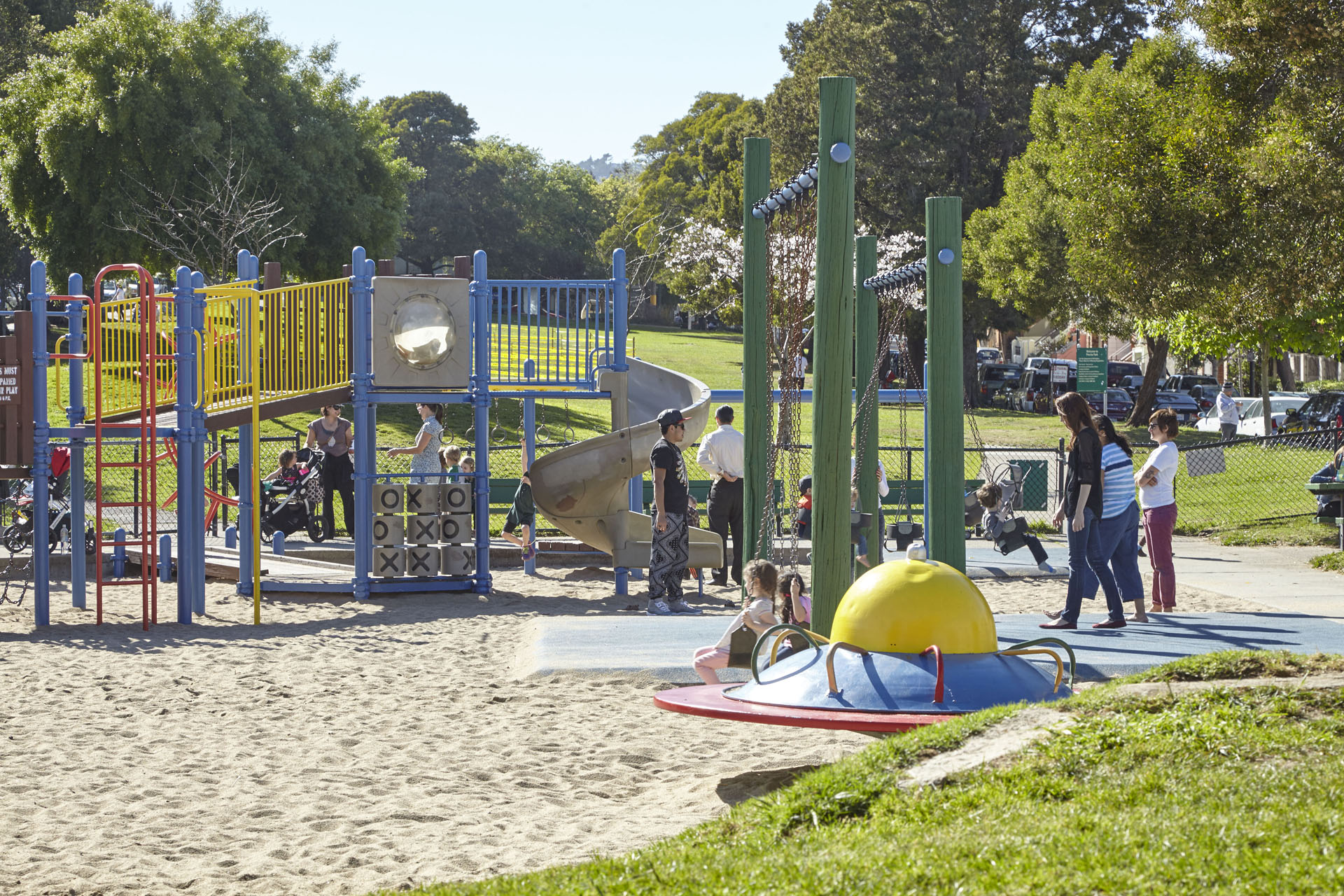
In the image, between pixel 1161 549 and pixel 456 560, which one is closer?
pixel 1161 549

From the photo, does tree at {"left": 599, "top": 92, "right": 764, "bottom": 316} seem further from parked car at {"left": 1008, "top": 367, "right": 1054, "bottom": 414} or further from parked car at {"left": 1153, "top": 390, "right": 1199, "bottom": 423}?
parked car at {"left": 1153, "top": 390, "right": 1199, "bottom": 423}

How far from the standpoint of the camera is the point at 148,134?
101 feet

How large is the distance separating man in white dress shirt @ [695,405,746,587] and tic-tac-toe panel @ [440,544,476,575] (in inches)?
98.5

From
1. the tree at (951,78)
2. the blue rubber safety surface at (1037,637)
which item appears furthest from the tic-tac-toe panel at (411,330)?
the tree at (951,78)

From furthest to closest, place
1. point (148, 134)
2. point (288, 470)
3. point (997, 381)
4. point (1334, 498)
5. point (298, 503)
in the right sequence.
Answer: point (997, 381) → point (148, 134) → point (288, 470) → point (1334, 498) → point (298, 503)

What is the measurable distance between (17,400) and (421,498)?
12.3 feet

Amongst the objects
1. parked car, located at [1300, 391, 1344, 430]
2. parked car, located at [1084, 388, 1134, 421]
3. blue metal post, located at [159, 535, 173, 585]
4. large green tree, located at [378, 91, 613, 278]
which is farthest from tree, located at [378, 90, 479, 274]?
blue metal post, located at [159, 535, 173, 585]

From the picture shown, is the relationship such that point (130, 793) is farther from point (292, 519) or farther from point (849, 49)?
point (849, 49)

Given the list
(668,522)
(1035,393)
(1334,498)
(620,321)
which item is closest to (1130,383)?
(1035,393)

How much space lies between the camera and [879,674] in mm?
6094

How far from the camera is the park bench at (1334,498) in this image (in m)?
15.6

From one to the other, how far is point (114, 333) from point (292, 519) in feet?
13.9

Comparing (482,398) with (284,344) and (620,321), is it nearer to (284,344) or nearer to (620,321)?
(620,321)

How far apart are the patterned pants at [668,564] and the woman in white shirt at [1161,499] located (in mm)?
3849
